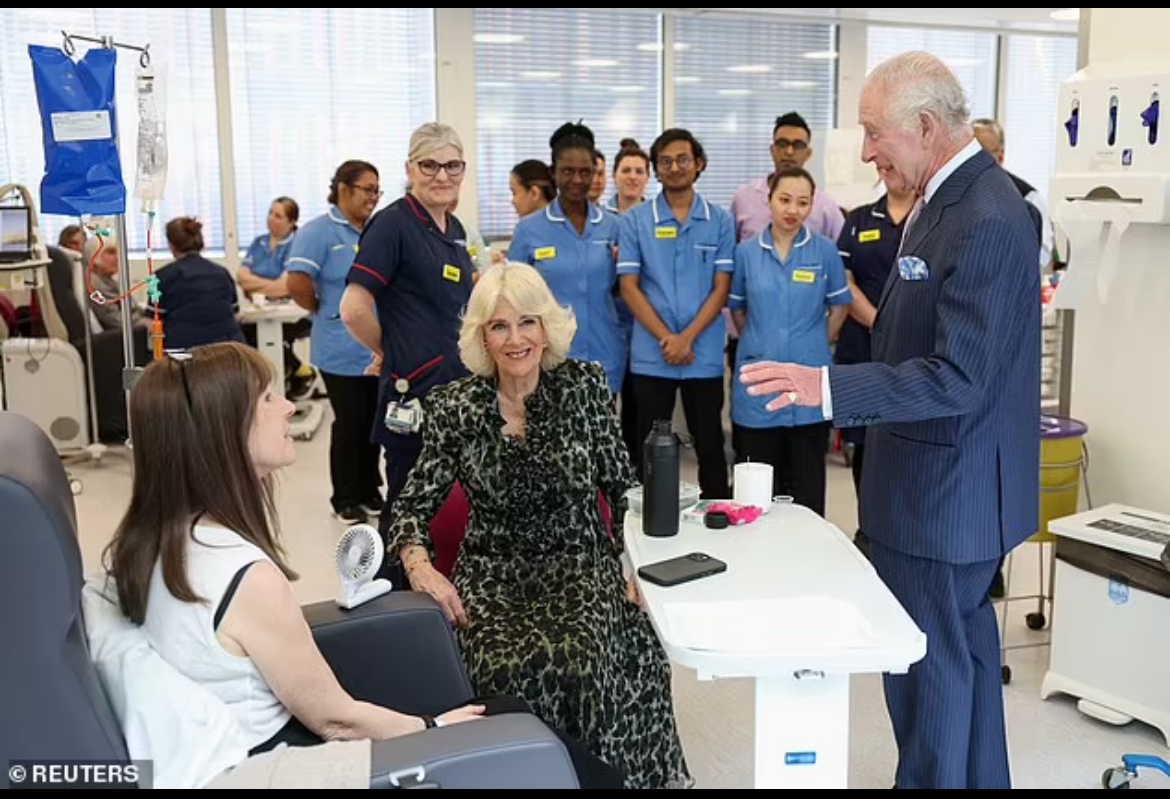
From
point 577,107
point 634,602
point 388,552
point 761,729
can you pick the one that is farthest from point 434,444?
point 577,107

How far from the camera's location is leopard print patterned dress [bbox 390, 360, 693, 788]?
7.94 feet

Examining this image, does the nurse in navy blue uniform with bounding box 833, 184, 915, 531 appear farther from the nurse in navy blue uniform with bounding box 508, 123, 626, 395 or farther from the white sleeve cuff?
the white sleeve cuff

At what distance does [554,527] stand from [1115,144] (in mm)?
1899

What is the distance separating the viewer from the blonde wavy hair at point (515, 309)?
2.52 meters

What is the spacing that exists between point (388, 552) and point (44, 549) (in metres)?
1.07

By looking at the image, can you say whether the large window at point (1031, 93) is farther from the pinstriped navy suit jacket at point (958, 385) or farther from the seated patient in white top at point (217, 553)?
the seated patient in white top at point (217, 553)

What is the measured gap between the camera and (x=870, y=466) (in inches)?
89.9

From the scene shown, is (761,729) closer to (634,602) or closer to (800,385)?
(800,385)

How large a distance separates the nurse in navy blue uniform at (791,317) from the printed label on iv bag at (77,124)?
2.15m

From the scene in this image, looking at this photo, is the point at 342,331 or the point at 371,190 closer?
the point at 342,331

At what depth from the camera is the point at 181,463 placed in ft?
5.44

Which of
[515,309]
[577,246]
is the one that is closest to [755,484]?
[515,309]

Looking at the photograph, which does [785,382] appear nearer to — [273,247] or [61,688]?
[61,688]

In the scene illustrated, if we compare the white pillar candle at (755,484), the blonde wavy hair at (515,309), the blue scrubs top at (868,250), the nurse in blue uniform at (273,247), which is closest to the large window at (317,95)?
the nurse in blue uniform at (273,247)
